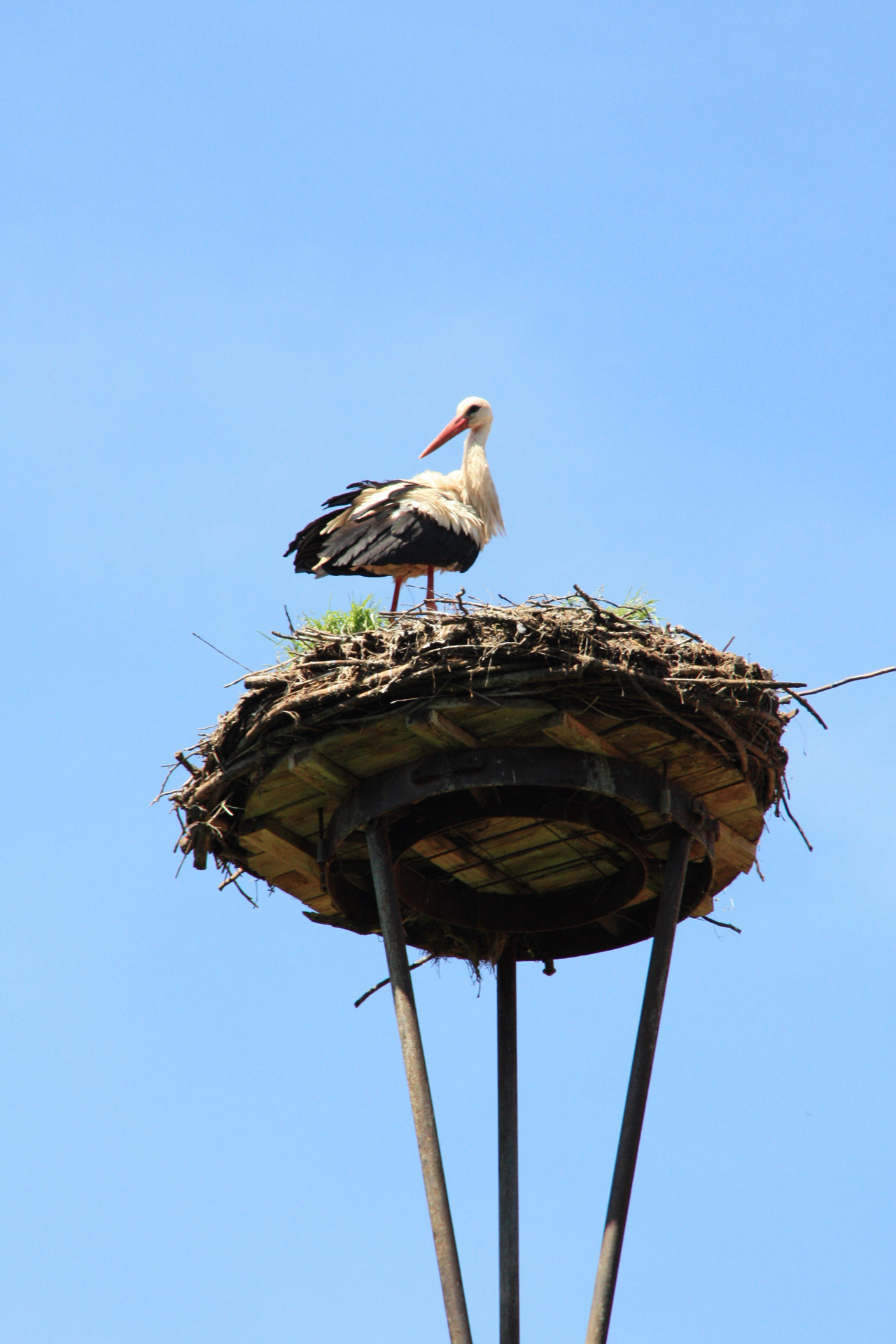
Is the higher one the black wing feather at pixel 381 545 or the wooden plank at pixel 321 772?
the black wing feather at pixel 381 545

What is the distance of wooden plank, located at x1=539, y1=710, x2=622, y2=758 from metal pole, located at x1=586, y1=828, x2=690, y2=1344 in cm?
91

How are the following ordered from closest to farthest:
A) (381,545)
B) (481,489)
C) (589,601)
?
(589,601), (381,545), (481,489)

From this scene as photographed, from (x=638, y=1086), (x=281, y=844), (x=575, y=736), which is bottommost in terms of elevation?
(x=638, y=1086)

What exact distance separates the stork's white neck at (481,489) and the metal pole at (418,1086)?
18.1 feet

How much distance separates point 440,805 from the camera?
10.7 meters

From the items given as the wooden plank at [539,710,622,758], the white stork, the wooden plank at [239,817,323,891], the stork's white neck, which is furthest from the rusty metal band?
the stork's white neck

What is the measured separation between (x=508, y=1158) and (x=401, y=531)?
17.0ft

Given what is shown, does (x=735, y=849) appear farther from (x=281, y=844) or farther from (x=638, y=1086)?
(x=281, y=844)

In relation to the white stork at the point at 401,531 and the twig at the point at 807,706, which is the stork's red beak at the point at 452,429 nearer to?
the white stork at the point at 401,531

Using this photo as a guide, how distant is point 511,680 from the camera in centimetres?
961

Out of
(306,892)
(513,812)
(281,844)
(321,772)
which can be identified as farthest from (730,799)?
(306,892)

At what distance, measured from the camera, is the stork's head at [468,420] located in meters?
16.3

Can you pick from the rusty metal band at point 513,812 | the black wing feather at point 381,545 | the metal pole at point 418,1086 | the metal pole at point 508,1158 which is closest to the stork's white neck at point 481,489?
the black wing feather at point 381,545

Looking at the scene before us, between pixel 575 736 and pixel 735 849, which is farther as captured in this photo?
pixel 735 849
